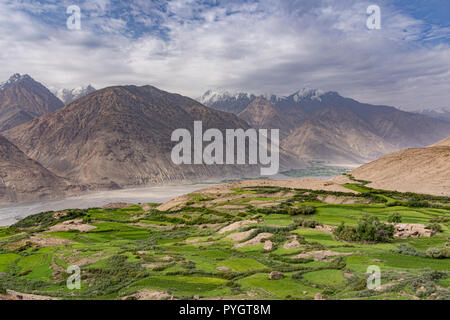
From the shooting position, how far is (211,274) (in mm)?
24250

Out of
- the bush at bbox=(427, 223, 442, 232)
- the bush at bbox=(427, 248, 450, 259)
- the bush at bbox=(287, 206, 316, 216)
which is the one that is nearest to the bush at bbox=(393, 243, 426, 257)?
the bush at bbox=(427, 248, 450, 259)

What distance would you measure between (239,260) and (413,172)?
2929 inches

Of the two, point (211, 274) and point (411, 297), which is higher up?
point (411, 297)

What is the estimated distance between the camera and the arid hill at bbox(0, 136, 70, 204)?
13788 cm

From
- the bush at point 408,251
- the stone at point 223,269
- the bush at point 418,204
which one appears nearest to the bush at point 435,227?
the bush at point 408,251

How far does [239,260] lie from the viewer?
27.7 meters

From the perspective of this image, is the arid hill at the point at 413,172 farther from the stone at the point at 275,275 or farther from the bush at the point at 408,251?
the stone at the point at 275,275

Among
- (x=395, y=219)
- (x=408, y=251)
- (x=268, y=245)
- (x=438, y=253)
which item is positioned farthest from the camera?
(x=395, y=219)

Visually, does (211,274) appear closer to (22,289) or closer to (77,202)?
(22,289)

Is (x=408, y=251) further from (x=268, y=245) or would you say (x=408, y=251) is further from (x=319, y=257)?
(x=268, y=245)

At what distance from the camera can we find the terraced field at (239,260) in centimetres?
1967

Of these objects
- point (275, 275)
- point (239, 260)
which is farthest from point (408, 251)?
point (239, 260)
